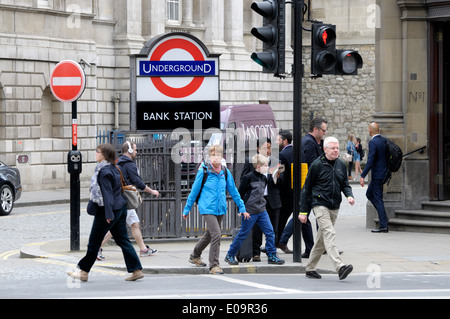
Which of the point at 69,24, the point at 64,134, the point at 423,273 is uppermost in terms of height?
the point at 69,24

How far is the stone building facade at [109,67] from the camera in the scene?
3234 cm

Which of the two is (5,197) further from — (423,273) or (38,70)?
(423,273)

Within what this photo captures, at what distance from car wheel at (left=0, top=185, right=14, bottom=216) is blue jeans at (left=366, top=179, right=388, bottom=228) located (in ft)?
30.6

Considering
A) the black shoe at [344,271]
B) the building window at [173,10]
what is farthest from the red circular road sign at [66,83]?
the building window at [173,10]

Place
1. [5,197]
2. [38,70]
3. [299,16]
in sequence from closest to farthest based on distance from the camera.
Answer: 1. [299,16]
2. [5,197]
3. [38,70]

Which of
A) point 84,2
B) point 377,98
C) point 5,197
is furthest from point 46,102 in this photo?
point 377,98

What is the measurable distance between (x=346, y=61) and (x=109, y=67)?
25.5 metres

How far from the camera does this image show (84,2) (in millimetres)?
35219

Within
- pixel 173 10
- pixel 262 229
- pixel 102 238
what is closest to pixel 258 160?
pixel 262 229

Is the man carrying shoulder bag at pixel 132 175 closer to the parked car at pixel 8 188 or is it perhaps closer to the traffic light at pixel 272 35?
the traffic light at pixel 272 35

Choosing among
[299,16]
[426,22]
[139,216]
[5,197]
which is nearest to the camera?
[299,16]

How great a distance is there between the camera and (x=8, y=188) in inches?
969

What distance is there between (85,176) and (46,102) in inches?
111

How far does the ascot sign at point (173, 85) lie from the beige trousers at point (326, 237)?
478cm
